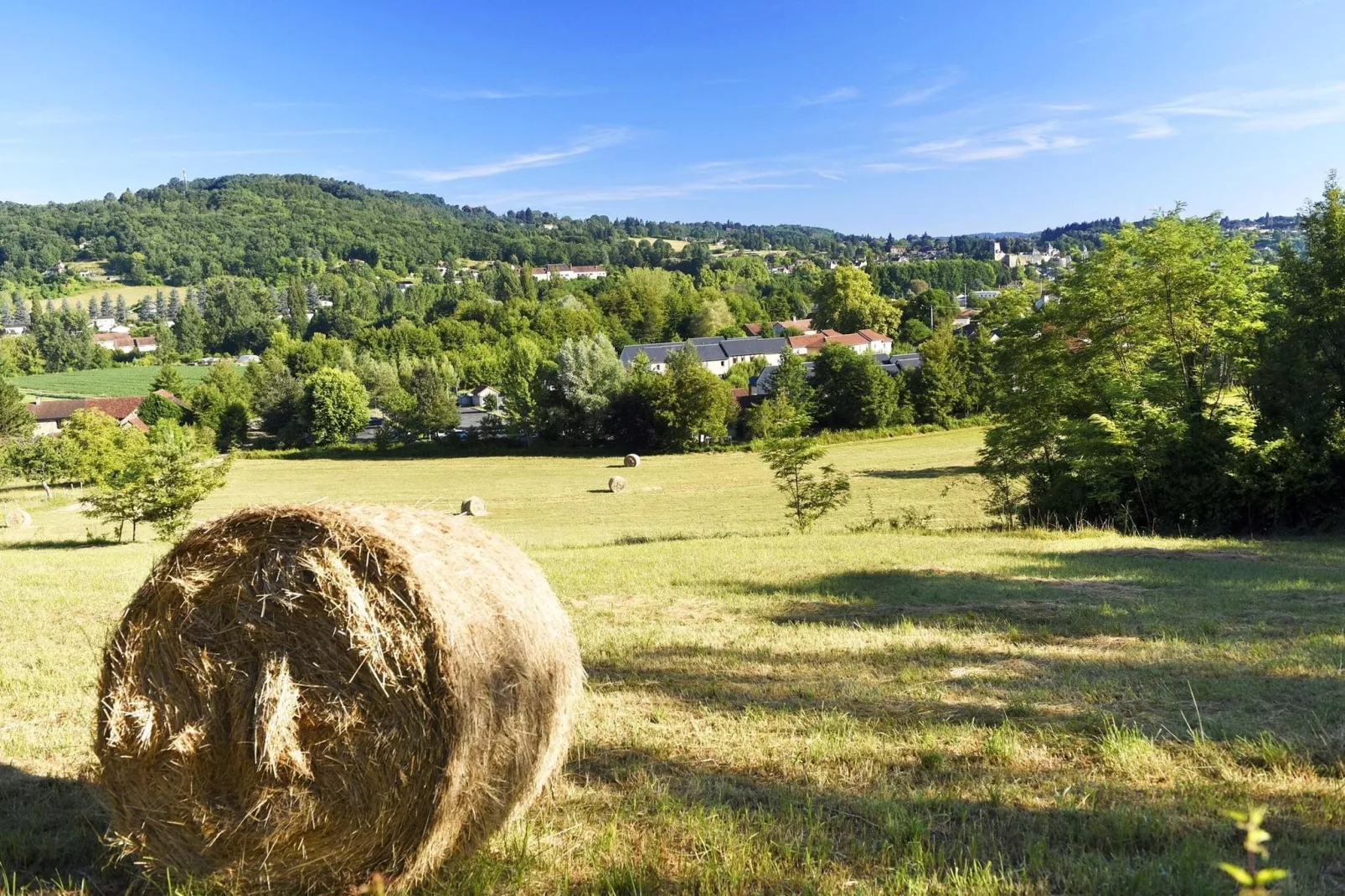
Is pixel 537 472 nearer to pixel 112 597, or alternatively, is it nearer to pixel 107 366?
pixel 112 597

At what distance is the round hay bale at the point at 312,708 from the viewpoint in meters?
4.28

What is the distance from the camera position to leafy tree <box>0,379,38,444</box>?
54562 mm

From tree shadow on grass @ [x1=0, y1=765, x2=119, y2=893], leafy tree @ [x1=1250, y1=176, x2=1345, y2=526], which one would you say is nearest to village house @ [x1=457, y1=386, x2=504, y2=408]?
leafy tree @ [x1=1250, y1=176, x2=1345, y2=526]

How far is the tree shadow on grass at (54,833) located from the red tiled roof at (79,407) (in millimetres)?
76398

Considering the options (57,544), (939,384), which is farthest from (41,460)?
(939,384)

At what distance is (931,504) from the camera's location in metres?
34.4

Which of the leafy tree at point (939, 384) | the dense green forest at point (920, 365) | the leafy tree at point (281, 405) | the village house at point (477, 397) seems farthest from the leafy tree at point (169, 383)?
the leafy tree at point (939, 384)

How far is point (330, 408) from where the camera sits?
2857 inches

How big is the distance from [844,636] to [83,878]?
6.99 meters

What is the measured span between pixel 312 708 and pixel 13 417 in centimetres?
6662

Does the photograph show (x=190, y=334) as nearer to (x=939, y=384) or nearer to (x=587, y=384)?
(x=587, y=384)

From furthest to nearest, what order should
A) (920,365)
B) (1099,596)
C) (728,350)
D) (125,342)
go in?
(125,342) → (728,350) → (920,365) → (1099,596)

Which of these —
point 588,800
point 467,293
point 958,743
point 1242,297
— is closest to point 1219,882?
point 958,743

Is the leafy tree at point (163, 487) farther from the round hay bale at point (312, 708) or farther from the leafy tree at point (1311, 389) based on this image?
the leafy tree at point (1311, 389)
